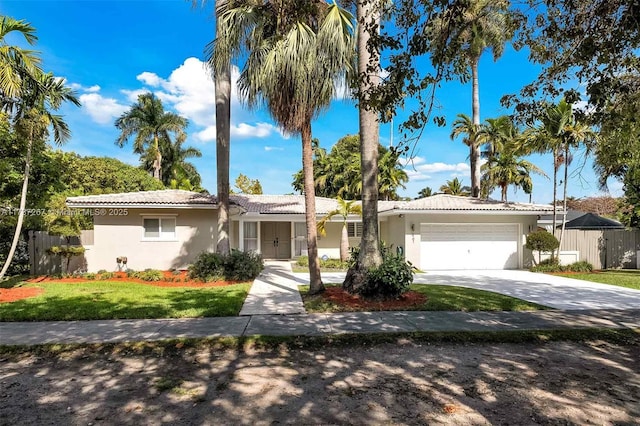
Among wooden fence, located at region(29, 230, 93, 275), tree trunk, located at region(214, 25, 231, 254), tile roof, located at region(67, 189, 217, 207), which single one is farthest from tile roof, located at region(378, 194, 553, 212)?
wooden fence, located at region(29, 230, 93, 275)

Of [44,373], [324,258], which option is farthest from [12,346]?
[324,258]

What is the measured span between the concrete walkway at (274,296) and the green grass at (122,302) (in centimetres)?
29

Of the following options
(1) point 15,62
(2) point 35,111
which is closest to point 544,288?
(2) point 35,111

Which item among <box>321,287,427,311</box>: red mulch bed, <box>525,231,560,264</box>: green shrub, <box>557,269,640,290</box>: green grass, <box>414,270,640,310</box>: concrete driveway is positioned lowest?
<box>557,269,640,290</box>: green grass

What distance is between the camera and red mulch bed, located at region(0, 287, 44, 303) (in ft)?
31.2

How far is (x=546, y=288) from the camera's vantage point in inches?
450

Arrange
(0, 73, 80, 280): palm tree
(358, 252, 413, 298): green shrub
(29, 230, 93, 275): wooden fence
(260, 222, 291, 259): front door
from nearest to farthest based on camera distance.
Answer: (358, 252, 413, 298): green shrub < (0, 73, 80, 280): palm tree < (29, 230, 93, 275): wooden fence < (260, 222, 291, 259): front door

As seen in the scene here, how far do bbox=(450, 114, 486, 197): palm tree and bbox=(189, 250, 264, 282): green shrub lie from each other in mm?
16133

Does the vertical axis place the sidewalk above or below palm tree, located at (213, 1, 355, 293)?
below

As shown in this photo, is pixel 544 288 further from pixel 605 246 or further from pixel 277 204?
pixel 277 204

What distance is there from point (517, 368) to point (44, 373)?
6.22 m

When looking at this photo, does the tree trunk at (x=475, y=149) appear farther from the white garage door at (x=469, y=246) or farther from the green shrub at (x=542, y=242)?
the green shrub at (x=542, y=242)

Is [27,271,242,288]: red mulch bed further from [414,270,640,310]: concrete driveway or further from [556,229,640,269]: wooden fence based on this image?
[556,229,640,269]: wooden fence

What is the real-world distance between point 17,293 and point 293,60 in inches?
385
